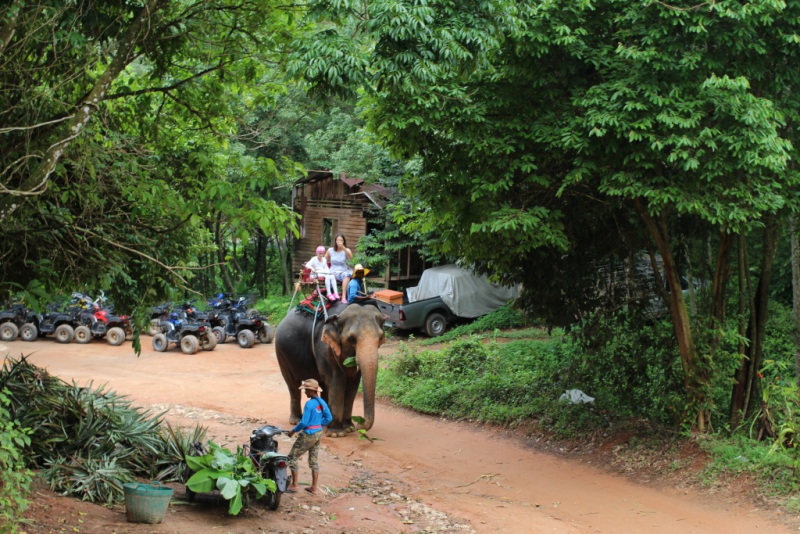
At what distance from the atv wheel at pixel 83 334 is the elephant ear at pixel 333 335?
42.1 ft

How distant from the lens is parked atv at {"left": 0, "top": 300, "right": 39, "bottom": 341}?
21516 mm

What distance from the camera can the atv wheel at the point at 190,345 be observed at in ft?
65.3

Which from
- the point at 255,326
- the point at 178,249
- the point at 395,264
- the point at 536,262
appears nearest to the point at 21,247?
the point at 178,249

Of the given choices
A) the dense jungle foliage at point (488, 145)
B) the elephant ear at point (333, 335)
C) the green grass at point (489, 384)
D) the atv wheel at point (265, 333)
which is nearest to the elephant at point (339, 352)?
the elephant ear at point (333, 335)

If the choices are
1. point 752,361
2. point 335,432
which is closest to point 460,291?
point 335,432

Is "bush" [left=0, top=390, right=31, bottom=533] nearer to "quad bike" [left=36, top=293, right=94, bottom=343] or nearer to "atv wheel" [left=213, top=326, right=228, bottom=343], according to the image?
"atv wheel" [left=213, top=326, right=228, bottom=343]

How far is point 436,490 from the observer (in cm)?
929

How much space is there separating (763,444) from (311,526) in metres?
6.35

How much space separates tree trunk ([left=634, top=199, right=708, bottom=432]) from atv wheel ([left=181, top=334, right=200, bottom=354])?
13.4m

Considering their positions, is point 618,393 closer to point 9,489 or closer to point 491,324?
point 9,489

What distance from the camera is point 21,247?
7.23 meters

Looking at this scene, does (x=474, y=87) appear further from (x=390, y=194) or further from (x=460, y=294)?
(x=390, y=194)

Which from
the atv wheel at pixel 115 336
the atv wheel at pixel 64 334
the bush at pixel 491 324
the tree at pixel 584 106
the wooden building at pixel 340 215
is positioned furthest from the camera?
the wooden building at pixel 340 215

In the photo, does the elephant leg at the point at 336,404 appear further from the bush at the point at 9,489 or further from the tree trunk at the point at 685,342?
the bush at the point at 9,489
